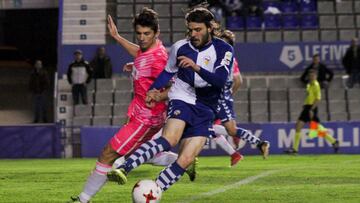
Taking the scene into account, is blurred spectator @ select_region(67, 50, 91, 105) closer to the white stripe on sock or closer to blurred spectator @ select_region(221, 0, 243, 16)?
blurred spectator @ select_region(221, 0, 243, 16)

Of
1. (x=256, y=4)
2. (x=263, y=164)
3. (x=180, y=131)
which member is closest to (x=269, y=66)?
(x=256, y=4)

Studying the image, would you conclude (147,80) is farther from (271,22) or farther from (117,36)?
(271,22)

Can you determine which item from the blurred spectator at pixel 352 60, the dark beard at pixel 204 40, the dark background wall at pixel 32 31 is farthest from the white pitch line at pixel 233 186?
the dark background wall at pixel 32 31

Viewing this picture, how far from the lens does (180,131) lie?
9219 mm

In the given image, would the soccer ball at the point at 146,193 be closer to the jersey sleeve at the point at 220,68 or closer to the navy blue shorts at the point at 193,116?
the navy blue shorts at the point at 193,116

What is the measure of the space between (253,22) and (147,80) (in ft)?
54.0

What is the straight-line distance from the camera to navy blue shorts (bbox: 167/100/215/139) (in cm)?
927

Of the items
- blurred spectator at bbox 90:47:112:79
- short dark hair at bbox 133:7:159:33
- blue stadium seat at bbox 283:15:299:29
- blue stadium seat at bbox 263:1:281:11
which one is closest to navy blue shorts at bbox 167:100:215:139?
short dark hair at bbox 133:7:159:33

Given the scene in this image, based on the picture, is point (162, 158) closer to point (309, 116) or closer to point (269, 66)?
point (309, 116)

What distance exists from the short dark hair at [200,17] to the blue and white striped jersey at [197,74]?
0.29m

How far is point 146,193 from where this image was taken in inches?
340

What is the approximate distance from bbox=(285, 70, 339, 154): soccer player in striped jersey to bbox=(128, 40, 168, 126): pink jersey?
38.9ft

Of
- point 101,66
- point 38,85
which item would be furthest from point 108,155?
point 38,85

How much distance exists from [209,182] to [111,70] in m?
12.8
